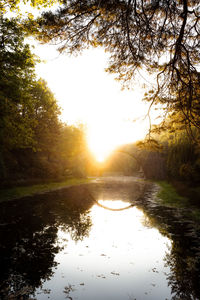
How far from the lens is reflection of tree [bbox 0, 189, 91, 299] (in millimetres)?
4055

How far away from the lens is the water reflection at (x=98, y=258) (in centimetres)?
380

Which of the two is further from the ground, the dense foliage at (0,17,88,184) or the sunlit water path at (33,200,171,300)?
the dense foliage at (0,17,88,184)

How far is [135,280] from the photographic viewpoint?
420 centimetres

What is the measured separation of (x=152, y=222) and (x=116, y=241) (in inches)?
118

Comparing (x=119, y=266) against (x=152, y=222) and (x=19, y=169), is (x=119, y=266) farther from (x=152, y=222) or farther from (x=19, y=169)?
(x=19, y=169)

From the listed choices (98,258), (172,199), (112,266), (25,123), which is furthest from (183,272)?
(25,123)

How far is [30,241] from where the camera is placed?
6297mm

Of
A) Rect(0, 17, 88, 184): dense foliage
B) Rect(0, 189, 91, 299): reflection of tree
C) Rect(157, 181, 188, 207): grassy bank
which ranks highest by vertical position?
Rect(0, 17, 88, 184): dense foliage

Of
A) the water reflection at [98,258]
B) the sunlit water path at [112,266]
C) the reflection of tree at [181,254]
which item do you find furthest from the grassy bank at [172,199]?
the sunlit water path at [112,266]

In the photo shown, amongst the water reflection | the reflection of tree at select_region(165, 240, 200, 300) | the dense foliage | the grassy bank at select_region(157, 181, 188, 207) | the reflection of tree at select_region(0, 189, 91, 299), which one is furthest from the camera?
the dense foliage

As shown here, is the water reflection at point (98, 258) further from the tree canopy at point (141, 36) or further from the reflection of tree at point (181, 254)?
the tree canopy at point (141, 36)

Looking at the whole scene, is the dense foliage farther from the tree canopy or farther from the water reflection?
the water reflection

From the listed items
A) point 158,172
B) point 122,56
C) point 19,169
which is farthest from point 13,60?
point 158,172

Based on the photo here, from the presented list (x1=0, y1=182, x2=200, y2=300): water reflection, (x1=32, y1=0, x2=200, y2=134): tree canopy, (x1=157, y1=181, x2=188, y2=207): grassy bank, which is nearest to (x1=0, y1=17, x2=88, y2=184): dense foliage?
(x1=32, y1=0, x2=200, y2=134): tree canopy
